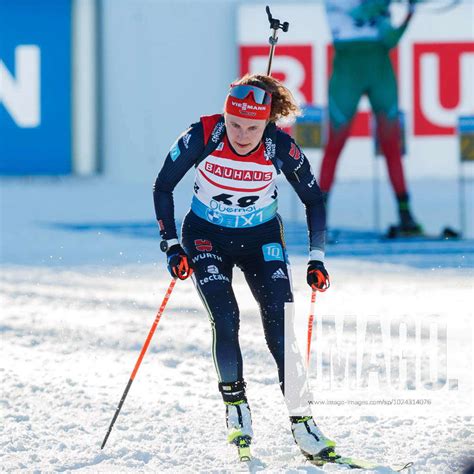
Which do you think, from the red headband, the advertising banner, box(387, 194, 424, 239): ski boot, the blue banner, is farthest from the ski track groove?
the blue banner

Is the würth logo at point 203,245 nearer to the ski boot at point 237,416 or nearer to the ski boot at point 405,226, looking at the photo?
the ski boot at point 237,416

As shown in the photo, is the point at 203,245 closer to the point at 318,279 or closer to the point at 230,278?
the point at 230,278

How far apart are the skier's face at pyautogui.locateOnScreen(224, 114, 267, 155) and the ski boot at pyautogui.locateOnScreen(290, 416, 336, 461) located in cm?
112

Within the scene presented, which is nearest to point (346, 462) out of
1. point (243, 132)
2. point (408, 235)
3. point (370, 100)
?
point (243, 132)

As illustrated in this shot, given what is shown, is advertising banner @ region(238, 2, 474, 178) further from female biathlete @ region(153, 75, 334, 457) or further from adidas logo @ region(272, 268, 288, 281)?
adidas logo @ region(272, 268, 288, 281)

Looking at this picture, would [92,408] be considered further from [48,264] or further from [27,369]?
[48,264]

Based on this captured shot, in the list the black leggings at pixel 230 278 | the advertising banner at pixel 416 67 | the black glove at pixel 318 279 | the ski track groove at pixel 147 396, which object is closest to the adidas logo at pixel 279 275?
the black leggings at pixel 230 278

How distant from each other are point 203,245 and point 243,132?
53cm

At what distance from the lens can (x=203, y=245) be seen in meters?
4.64

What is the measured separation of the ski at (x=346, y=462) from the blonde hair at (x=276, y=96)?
141cm

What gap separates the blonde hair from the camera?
15.0 feet

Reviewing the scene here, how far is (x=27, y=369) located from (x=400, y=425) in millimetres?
2195

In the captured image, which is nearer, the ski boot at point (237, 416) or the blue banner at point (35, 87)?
the ski boot at point (237, 416)

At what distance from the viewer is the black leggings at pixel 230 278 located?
4441 millimetres
